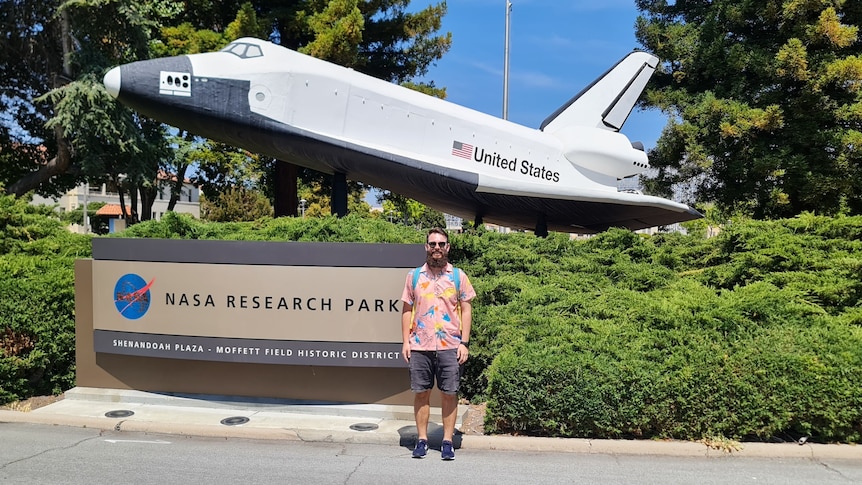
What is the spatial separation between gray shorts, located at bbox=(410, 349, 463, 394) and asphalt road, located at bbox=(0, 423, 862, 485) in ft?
1.94

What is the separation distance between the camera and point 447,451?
4.46m

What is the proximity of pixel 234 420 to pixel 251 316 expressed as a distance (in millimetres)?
1017

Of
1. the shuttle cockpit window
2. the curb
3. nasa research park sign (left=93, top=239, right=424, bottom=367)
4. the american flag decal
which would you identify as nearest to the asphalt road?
the curb

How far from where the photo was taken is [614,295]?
21.8 feet

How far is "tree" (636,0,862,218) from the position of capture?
1638 cm

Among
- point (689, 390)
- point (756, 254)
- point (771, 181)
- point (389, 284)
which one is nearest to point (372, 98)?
point (389, 284)

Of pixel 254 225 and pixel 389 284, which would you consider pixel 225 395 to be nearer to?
pixel 389 284

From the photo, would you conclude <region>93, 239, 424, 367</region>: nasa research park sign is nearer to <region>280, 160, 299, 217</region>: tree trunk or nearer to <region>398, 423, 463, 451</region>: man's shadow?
<region>398, 423, 463, 451</region>: man's shadow

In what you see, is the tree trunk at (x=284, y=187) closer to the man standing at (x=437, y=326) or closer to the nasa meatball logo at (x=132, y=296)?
the nasa meatball logo at (x=132, y=296)

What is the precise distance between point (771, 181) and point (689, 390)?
1649 centimetres

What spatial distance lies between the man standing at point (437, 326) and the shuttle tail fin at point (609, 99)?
9.71 m

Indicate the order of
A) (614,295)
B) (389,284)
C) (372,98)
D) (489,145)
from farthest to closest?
1. (489,145)
2. (372,98)
3. (614,295)
4. (389,284)

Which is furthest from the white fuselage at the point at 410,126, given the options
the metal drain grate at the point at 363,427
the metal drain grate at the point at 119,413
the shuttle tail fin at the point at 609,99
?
the metal drain grate at the point at 363,427

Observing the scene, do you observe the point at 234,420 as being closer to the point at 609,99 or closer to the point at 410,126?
the point at 410,126
